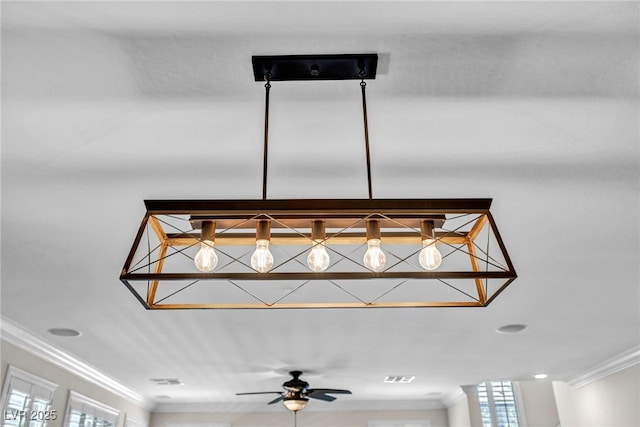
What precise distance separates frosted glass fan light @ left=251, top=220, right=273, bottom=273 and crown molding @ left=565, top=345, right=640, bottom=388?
4.35 m

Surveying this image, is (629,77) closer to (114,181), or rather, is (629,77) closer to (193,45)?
(193,45)

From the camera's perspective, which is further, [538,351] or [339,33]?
[538,351]

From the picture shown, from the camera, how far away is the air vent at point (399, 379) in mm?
5594

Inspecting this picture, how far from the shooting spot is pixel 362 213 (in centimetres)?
123

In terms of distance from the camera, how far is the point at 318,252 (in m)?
1.30

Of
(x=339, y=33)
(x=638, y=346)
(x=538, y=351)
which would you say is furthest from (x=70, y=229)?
(x=638, y=346)

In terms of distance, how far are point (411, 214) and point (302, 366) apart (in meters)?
4.13

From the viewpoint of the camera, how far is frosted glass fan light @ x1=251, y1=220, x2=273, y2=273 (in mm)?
1278

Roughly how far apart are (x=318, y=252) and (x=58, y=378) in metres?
4.35

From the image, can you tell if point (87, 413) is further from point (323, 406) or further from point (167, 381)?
point (323, 406)

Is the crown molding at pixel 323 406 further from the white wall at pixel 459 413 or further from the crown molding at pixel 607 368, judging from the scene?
the crown molding at pixel 607 368

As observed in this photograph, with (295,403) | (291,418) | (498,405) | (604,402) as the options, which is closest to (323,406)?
(291,418)

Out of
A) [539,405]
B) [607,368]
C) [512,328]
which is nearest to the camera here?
[512,328]

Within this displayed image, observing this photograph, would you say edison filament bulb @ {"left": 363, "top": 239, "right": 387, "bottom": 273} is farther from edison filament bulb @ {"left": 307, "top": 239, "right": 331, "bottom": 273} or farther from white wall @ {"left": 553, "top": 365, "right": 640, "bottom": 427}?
white wall @ {"left": 553, "top": 365, "right": 640, "bottom": 427}
